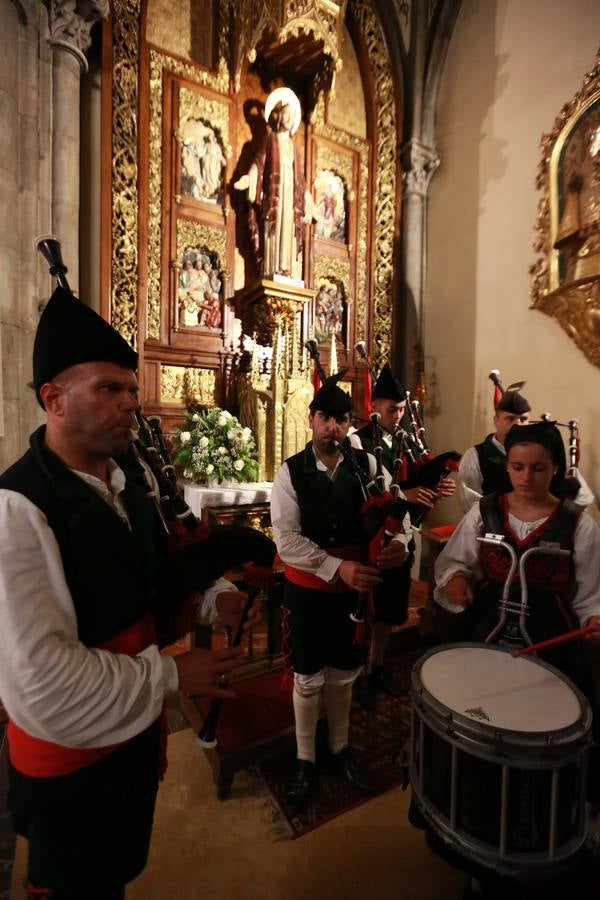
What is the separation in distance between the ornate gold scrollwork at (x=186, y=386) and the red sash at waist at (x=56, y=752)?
455 centimetres

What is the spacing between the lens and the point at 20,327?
4195 mm

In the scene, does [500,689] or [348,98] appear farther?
[348,98]

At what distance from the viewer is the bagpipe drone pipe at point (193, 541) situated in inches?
55.9

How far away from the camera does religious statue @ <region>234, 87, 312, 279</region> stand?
5602mm

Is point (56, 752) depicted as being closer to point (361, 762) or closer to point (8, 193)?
point (361, 762)

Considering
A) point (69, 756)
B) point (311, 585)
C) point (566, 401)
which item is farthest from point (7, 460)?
point (566, 401)

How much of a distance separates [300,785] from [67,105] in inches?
245

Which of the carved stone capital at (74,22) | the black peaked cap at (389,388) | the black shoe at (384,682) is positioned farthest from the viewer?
the carved stone capital at (74,22)

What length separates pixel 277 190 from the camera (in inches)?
219

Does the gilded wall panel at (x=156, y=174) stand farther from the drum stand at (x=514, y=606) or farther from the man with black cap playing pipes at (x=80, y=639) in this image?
the drum stand at (x=514, y=606)

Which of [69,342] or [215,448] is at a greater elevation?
[69,342]

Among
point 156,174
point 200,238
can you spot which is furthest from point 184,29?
point 200,238

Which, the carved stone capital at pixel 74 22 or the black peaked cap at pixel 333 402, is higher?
the carved stone capital at pixel 74 22

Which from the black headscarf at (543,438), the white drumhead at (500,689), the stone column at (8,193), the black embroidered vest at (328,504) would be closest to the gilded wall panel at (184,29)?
the stone column at (8,193)
